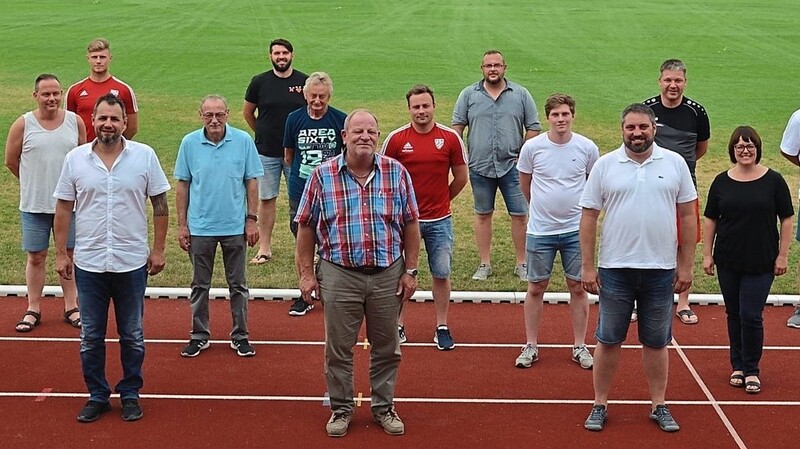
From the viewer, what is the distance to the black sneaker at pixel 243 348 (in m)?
9.38

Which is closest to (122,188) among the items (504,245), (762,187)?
(762,187)

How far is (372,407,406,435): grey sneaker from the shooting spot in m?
7.86

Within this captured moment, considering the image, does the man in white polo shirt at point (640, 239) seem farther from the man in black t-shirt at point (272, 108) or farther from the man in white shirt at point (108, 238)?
the man in black t-shirt at point (272, 108)

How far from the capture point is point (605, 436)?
785 cm

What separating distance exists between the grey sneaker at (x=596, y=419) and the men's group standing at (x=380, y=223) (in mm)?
10

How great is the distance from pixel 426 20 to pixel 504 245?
84.6ft

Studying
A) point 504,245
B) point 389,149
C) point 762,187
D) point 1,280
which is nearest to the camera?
point 762,187

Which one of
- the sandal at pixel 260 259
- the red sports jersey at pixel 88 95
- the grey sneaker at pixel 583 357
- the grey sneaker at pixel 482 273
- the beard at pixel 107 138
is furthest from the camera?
the sandal at pixel 260 259

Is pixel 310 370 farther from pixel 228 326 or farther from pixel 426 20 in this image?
pixel 426 20

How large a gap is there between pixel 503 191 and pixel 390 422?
4216mm

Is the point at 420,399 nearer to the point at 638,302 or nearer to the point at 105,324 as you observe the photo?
the point at 638,302

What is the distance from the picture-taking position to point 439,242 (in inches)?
371

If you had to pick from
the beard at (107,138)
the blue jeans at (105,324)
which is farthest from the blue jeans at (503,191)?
the beard at (107,138)

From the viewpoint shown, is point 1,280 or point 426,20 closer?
point 1,280
